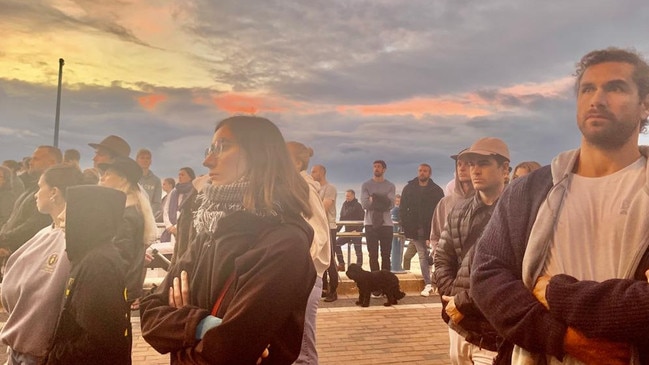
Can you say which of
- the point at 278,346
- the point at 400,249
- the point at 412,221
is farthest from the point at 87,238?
the point at 400,249

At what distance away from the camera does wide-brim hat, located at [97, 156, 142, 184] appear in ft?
17.1

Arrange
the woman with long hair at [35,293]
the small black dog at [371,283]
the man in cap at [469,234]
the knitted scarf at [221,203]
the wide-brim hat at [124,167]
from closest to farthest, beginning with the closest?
1. the knitted scarf at [221,203]
2. the woman with long hair at [35,293]
3. the man in cap at [469,234]
4. the wide-brim hat at [124,167]
5. the small black dog at [371,283]

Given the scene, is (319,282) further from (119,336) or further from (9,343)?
(9,343)

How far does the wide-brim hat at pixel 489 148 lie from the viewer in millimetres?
3840

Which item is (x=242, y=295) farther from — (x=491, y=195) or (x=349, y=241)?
(x=349, y=241)

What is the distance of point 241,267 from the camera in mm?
2158

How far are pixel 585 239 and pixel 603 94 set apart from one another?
61 cm

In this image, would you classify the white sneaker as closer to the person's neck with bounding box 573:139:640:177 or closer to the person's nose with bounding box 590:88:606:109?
the person's neck with bounding box 573:139:640:177

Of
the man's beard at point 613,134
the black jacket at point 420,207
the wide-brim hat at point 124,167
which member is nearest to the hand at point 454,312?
the man's beard at point 613,134

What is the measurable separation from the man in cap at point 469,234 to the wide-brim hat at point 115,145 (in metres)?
3.55

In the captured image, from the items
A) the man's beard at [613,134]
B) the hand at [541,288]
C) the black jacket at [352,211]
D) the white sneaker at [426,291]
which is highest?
the man's beard at [613,134]

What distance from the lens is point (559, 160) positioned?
2281 millimetres

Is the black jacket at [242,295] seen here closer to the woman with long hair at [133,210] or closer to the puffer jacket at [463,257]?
the puffer jacket at [463,257]

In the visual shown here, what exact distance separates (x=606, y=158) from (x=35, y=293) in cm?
322
